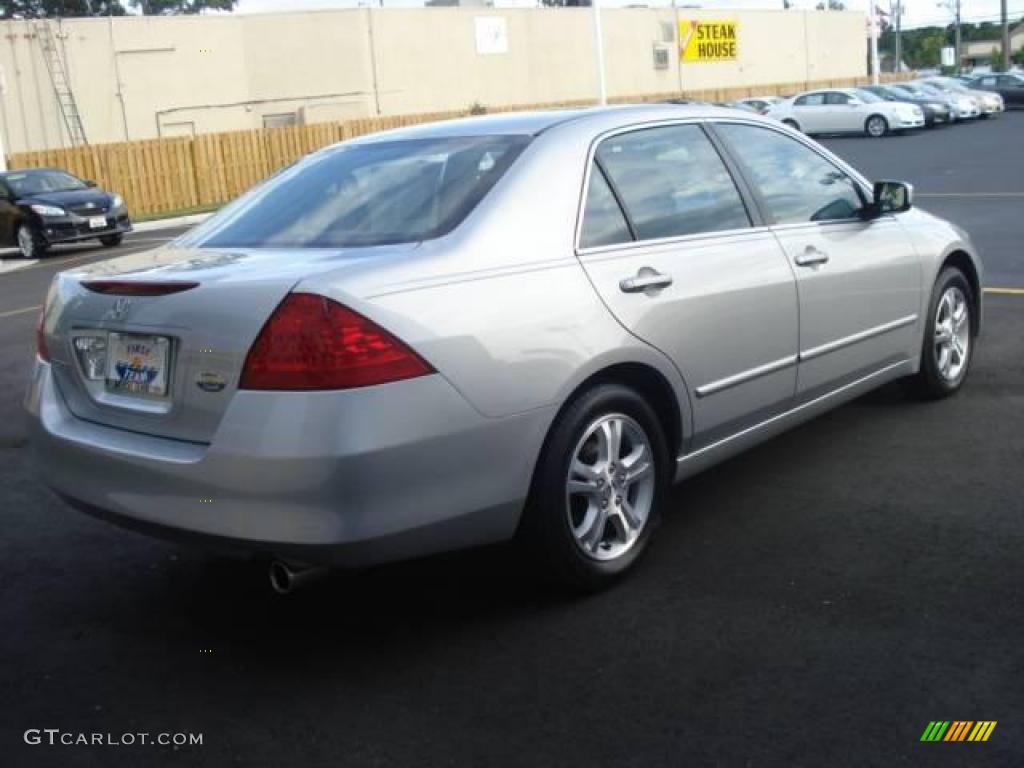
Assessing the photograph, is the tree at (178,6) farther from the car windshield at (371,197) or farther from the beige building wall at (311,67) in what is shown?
the car windshield at (371,197)

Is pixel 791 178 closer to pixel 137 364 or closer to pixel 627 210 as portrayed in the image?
pixel 627 210

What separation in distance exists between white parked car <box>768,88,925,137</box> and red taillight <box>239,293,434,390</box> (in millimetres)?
35832

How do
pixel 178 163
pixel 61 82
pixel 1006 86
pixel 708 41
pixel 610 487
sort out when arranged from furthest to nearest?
pixel 708 41, pixel 1006 86, pixel 61 82, pixel 178 163, pixel 610 487

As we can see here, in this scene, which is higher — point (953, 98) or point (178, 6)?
point (178, 6)

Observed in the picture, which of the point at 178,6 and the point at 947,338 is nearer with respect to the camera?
the point at 947,338

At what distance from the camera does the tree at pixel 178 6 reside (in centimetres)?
6519

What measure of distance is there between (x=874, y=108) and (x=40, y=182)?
2632 centimetres

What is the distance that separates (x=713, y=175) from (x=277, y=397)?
Result: 7.34 ft

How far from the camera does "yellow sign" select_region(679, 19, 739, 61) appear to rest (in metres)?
55.8

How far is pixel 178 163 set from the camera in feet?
97.9

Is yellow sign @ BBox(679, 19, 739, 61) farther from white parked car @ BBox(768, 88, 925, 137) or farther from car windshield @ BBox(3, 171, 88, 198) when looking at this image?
car windshield @ BBox(3, 171, 88, 198)

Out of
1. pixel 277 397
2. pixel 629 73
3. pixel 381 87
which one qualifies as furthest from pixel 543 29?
pixel 277 397

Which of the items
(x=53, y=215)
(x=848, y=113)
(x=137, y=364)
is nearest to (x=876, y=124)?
(x=848, y=113)

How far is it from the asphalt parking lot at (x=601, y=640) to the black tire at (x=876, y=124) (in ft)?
113
